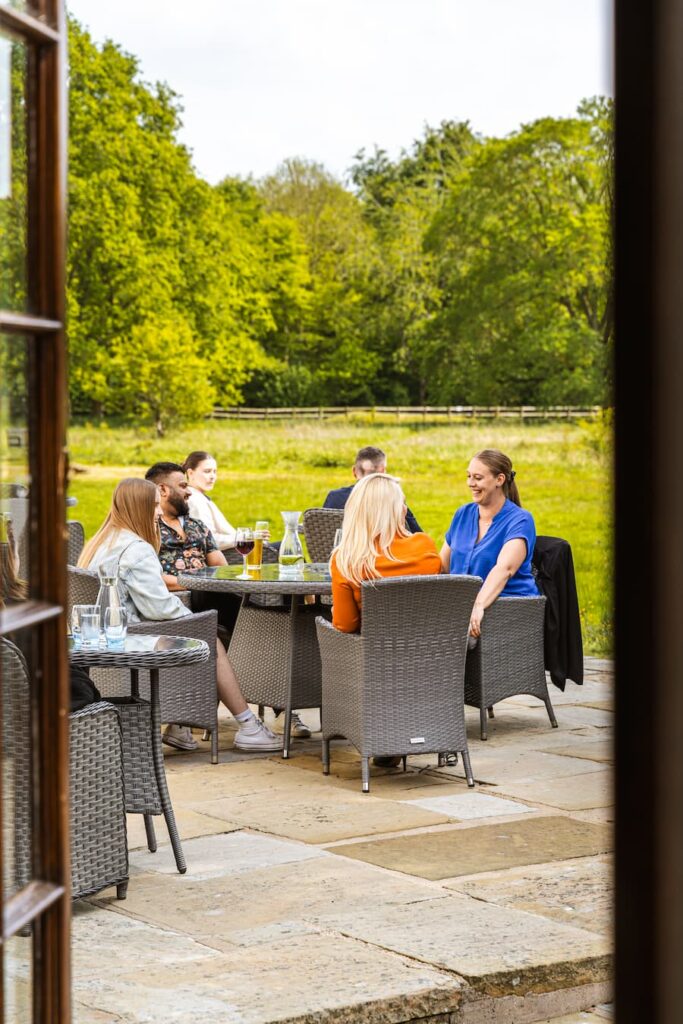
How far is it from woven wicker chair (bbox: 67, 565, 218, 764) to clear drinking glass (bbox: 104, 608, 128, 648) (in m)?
0.96

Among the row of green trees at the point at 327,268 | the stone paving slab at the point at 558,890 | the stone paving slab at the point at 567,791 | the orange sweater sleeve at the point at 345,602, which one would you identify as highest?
the row of green trees at the point at 327,268

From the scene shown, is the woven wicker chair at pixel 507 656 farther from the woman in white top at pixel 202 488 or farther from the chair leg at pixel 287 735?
the woman in white top at pixel 202 488

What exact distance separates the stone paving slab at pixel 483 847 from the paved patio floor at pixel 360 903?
0.04 ft

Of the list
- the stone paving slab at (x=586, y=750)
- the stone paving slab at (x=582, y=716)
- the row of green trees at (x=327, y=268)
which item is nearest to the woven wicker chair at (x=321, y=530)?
the stone paving slab at (x=582, y=716)

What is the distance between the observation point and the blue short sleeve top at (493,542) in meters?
6.06

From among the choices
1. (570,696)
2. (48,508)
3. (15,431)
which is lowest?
(570,696)

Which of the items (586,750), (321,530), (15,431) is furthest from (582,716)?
(15,431)

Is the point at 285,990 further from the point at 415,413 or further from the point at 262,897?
the point at 415,413

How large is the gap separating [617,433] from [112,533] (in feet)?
13.6

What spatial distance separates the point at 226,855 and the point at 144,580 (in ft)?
4.04

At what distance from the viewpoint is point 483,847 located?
4.42m

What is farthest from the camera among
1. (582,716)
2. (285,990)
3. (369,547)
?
(582,716)

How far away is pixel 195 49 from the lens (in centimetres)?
2105

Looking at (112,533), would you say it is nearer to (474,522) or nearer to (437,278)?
(474,522)
